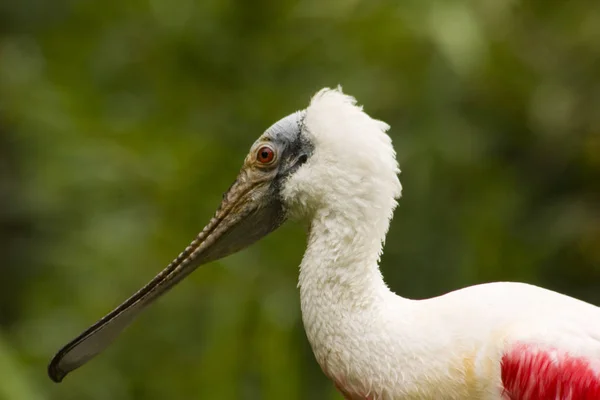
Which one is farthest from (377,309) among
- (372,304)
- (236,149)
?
(236,149)

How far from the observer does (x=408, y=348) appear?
207 centimetres

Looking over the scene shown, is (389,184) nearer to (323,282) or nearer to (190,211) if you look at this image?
(323,282)

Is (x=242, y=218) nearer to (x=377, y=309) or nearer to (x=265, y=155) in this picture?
(x=265, y=155)

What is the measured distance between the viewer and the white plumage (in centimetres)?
205

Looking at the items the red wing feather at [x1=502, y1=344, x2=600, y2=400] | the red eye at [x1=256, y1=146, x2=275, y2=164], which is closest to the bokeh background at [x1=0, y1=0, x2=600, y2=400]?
the red eye at [x1=256, y1=146, x2=275, y2=164]

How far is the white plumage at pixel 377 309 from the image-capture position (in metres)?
2.05

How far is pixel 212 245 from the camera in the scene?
7.89 ft

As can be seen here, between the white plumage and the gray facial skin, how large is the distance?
41mm

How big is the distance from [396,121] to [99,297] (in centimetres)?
137

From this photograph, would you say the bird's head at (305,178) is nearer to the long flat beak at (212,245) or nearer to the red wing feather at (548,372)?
the long flat beak at (212,245)

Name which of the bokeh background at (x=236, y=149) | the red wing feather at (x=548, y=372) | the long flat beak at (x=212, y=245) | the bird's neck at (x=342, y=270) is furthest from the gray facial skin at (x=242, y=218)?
the bokeh background at (x=236, y=149)

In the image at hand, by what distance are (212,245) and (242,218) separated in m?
0.11

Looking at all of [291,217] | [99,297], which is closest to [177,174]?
[99,297]

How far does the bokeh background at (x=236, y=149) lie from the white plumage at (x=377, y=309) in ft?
5.06
